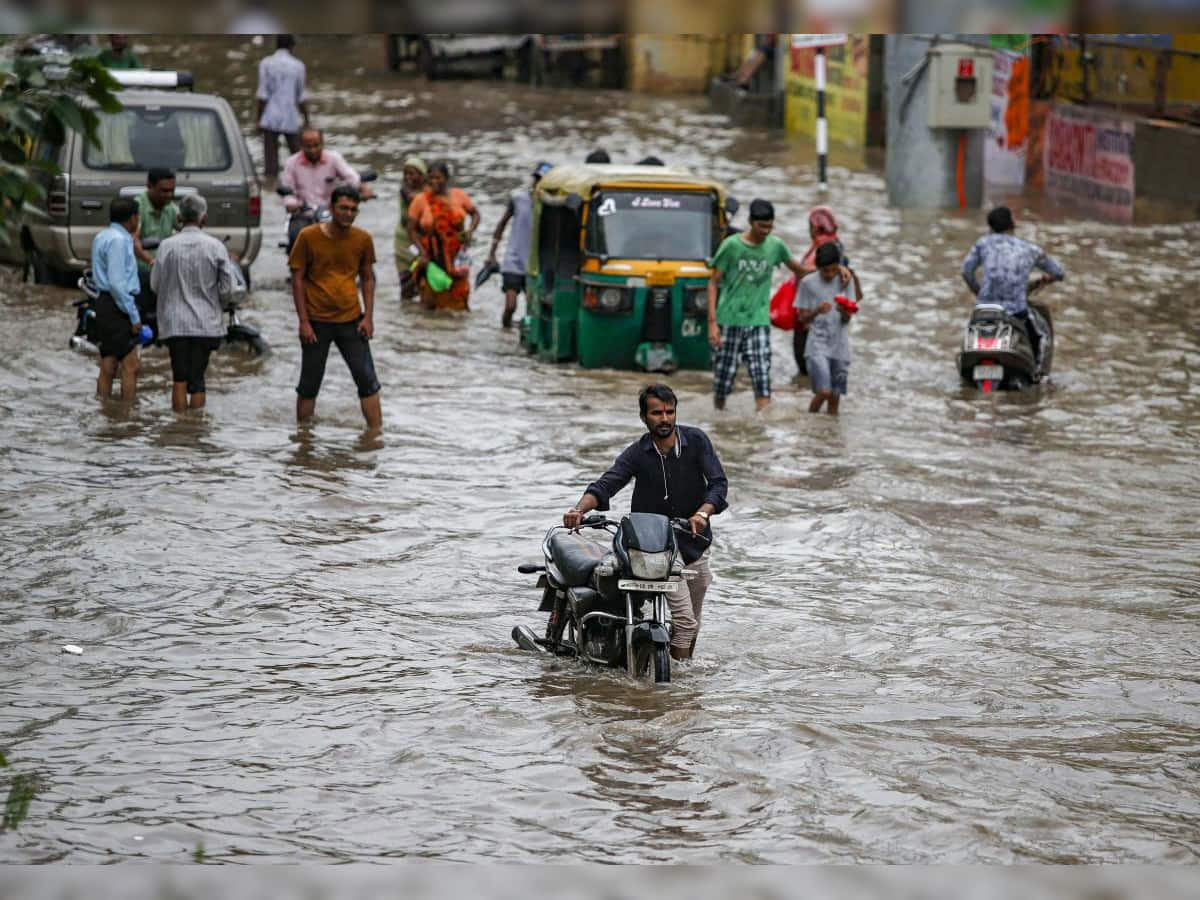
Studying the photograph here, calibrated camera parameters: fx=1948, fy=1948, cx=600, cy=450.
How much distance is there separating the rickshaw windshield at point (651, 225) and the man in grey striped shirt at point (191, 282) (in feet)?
11.9

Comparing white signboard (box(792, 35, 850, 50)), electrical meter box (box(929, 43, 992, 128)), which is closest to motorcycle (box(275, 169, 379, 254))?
electrical meter box (box(929, 43, 992, 128))

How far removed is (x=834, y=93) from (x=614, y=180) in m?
15.5

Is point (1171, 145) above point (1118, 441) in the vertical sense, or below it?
above

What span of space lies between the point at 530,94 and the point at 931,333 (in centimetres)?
1794

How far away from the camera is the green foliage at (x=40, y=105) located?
4.02 meters

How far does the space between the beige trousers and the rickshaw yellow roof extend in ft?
26.0

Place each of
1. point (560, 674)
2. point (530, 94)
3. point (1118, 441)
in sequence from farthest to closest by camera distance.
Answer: point (530, 94) < point (1118, 441) < point (560, 674)

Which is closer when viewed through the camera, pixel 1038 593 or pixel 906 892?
pixel 906 892

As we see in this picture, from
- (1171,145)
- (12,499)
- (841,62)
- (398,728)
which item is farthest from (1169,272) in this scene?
(398,728)

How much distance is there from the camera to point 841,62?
3036 cm

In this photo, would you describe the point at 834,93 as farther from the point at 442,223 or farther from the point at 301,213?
the point at 301,213

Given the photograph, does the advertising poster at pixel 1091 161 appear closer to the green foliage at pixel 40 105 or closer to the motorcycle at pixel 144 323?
the motorcycle at pixel 144 323

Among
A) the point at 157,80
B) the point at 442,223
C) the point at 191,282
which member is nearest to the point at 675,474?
the point at 191,282

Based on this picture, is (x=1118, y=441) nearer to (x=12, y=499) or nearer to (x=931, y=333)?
(x=931, y=333)
